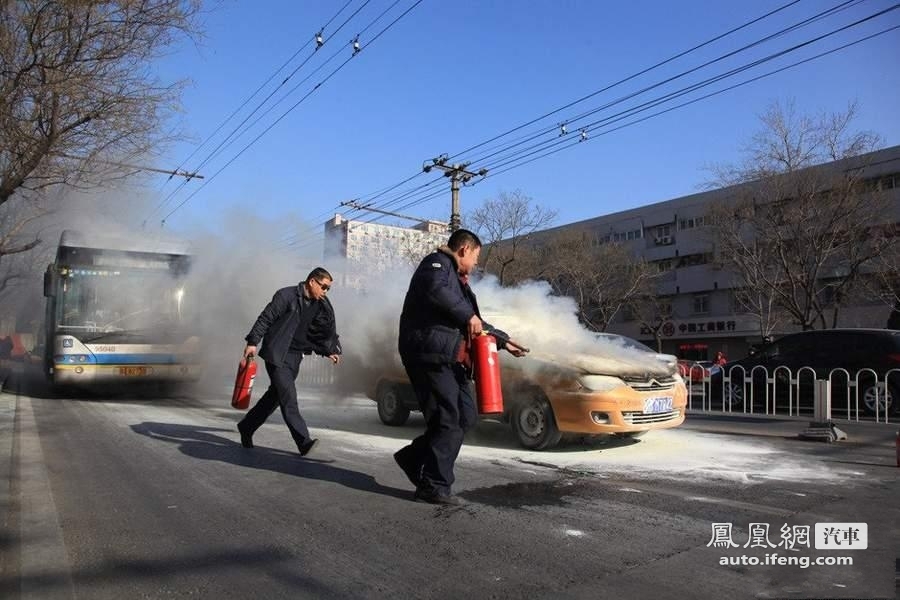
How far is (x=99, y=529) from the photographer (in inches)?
142

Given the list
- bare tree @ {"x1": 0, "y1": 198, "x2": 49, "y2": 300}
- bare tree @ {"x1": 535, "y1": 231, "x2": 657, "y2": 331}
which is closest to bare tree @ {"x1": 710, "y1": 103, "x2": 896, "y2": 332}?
bare tree @ {"x1": 535, "y1": 231, "x2": 657, "y2": 331}

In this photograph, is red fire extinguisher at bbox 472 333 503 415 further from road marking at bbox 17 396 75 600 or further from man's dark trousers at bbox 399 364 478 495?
road marking at bbox 17 396 75 600

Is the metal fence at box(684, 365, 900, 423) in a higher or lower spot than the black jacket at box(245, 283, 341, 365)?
lower

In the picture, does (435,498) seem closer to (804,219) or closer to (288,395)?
(288,395)

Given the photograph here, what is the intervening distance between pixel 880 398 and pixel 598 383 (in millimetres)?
7461

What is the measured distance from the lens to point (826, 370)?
11.3m

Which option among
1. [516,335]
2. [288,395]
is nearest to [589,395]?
[516,335]

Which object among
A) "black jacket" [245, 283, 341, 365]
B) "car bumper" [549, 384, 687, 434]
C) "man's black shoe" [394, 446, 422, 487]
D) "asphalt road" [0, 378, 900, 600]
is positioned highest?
"black jacket" [245, 283, 341, 365]

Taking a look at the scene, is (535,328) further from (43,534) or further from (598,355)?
(43,534)

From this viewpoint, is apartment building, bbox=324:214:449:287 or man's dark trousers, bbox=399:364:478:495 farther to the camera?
apartment building, bbox=324:214:449:287

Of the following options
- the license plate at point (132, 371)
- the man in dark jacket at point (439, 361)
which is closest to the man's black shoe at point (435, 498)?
the man in dark jacket at point (439, 361)

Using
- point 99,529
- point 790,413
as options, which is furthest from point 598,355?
point 790,413

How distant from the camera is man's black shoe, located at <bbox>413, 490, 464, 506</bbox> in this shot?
13.4 ft

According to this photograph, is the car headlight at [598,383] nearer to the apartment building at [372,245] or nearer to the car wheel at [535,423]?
Result: the car wheel at [535,423]
